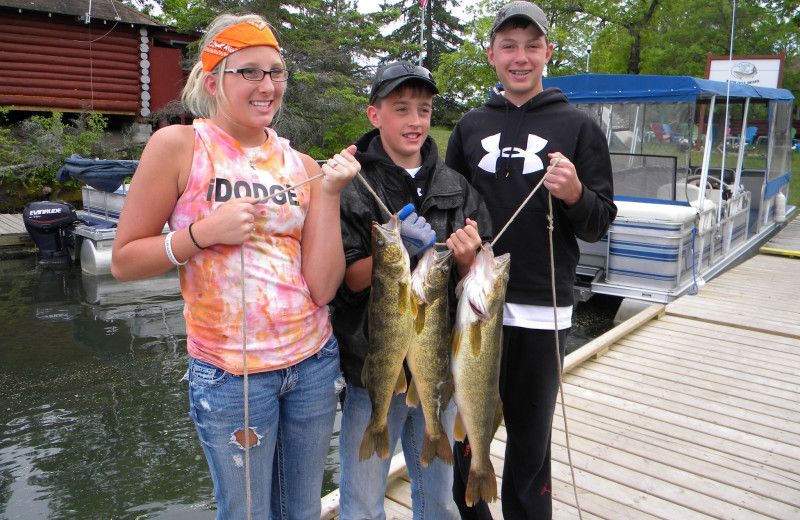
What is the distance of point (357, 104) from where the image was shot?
67.2 feet

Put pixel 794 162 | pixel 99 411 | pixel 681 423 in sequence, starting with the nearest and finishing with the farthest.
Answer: pixel 681 423, pixel 99 411, pixel 794 162

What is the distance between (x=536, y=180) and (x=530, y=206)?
120 millimetres

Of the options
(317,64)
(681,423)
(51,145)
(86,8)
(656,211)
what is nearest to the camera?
(681,423)

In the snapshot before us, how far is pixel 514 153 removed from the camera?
8.66 feet

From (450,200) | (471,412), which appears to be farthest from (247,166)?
(471,412)

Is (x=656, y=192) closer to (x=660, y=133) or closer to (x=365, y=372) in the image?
(x=660, y=133)

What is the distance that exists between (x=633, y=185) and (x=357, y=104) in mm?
13013

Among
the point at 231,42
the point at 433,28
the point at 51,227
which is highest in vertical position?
the point at 433,28

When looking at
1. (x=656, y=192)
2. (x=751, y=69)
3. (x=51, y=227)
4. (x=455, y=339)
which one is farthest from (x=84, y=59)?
(x=455, y=339)

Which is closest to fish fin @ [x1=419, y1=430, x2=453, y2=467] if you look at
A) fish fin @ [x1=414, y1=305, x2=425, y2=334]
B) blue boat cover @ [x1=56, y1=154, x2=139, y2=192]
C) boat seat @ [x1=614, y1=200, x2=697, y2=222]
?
fish fin @ [x1=414, y1=305, x2=425, y2=334]

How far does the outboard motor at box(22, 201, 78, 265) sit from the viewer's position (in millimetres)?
12797

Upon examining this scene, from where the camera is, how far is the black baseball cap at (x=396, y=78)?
2.32m

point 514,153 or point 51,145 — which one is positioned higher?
point 51,145

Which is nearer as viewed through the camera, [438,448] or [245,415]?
[245,415]
